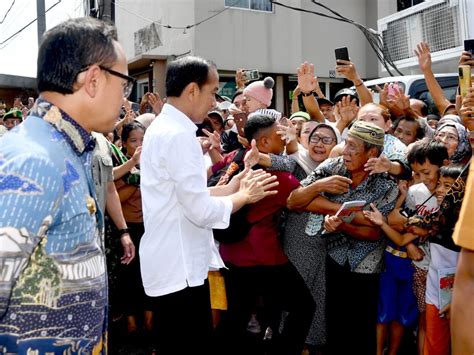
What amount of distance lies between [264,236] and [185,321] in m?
1.11

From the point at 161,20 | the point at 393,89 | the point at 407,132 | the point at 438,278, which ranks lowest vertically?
the point at 438,278

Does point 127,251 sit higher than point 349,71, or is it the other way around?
point 349,71

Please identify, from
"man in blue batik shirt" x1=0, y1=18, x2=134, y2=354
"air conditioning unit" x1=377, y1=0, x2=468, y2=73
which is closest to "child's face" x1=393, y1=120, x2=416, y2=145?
"man in blue batik shirt" x1=0, y1=18, x2=134, y2=354

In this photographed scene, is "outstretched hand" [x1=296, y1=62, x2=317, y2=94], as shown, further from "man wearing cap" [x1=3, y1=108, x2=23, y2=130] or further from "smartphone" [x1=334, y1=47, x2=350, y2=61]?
"man wearing cap" [x1=3, y1=108, x2=23, y2=130]

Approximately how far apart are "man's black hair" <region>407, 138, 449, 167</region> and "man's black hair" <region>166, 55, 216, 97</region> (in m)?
1.59

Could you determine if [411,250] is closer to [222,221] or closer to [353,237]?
[353,237]

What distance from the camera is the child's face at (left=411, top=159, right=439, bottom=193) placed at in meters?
3.63

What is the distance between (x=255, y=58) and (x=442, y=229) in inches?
449

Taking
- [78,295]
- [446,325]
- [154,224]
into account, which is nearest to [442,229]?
[446,325]

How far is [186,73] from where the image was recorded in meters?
2.86

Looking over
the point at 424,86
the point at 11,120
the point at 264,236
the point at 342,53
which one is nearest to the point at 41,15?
the point at 11,120

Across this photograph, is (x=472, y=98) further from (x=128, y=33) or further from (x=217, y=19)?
(x=128, y=33)

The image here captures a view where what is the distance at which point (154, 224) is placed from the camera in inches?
111

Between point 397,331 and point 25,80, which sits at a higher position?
point 25,80
